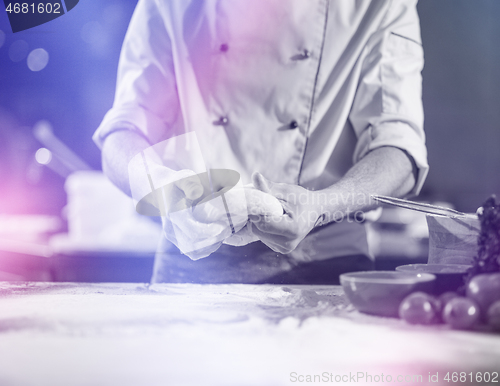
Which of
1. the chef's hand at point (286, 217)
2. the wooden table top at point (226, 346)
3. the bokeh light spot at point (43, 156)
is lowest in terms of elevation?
the wooden table top at point (226, 346)

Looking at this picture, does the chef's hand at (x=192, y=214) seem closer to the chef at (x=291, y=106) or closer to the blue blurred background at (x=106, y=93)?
the chef at (x=291, y=106)

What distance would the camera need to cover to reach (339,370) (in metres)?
0.37

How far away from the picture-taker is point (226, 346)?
1.34 ft

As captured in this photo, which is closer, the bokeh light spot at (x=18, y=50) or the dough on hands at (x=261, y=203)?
the dough on hands at (x=261, y=203)

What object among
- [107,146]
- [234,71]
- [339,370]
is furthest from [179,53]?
[339,370]

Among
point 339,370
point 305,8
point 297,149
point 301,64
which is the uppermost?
point 305,8

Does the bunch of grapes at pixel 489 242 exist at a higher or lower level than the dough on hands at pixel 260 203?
lower

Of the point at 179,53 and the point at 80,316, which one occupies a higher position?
the point at 179,53

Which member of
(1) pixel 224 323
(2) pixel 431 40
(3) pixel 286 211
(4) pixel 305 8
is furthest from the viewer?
(2) pixel 431 40

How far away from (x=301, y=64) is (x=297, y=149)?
183 mm

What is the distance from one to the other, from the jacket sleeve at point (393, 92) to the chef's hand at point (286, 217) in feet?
0.74

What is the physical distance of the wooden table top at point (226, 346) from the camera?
366mm

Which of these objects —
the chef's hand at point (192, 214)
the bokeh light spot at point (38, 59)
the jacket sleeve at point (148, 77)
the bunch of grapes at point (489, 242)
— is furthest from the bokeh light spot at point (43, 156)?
Answer: the bunch of grapes at point (489, 242)

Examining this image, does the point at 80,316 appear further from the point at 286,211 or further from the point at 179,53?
the point at 179,53
